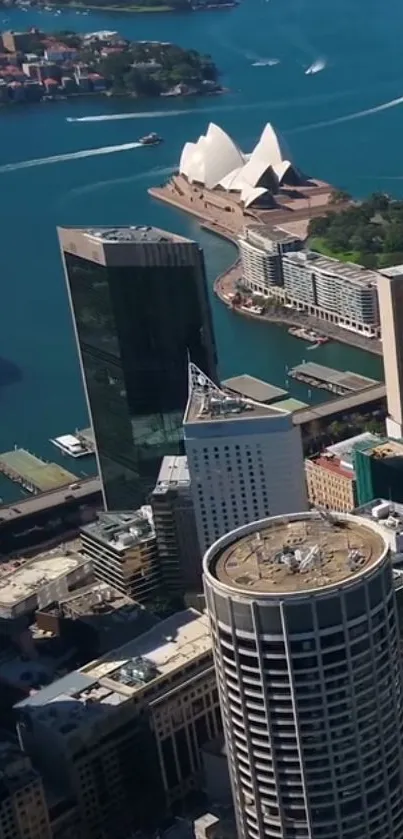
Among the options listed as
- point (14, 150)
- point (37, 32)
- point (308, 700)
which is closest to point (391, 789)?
point (308, 700)

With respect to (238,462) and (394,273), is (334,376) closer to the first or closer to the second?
(394,273)

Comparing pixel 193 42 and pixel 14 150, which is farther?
pixel 193 42

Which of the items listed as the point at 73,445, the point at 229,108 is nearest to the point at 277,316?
the point at 73,445

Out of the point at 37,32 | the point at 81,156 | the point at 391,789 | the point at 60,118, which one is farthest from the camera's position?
the point at 37,32

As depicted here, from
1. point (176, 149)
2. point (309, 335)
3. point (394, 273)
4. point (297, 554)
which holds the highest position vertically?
point (297, 554)

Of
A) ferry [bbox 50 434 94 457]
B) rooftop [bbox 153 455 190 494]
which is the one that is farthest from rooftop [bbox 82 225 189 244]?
ferry [bbox 50 434 94 457]

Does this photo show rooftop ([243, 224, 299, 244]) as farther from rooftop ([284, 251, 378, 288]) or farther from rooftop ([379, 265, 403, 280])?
rooftop ([379, 265, 403, 280])

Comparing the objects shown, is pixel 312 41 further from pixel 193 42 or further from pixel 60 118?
pixel 60 118
